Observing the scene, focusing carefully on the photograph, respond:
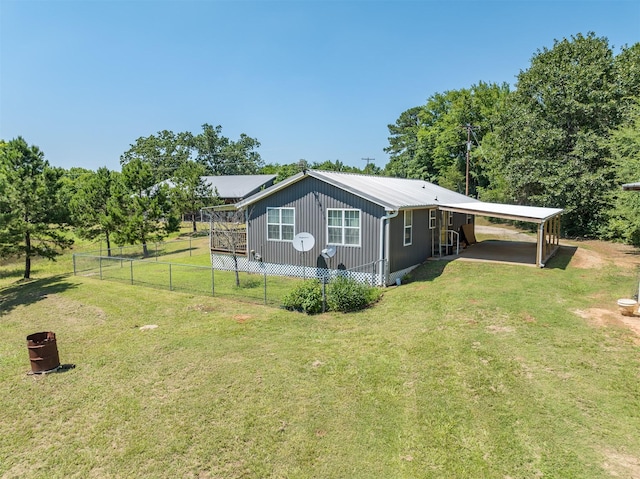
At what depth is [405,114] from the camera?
74.8m

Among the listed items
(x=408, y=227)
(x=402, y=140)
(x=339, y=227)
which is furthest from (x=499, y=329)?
(x=402, y=140)

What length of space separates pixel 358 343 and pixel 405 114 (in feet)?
236

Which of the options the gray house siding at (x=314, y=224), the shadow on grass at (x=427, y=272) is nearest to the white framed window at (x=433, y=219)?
the shadow on grass at (x=427, y=272)

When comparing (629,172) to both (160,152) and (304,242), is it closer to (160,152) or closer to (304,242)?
(304,242)

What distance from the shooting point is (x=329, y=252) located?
48.6 feet

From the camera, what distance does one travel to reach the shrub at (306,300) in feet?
38.9

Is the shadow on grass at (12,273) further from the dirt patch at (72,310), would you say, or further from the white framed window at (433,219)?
the white framed window at (433,219)

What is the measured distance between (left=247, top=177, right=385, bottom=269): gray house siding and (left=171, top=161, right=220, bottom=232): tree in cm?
2053

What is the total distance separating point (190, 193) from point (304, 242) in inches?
931

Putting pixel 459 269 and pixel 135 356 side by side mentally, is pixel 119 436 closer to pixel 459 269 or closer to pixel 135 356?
pixel 135 356

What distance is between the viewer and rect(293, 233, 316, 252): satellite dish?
15.4 meters

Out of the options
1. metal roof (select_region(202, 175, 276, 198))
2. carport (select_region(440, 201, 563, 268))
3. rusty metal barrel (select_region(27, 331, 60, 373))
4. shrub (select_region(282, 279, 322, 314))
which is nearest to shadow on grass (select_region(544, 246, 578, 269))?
carport (select_region(440, 201, 563, 268))

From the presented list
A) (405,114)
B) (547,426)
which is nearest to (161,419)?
(547,426)

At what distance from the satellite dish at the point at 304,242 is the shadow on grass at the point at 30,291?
9.30 metres
